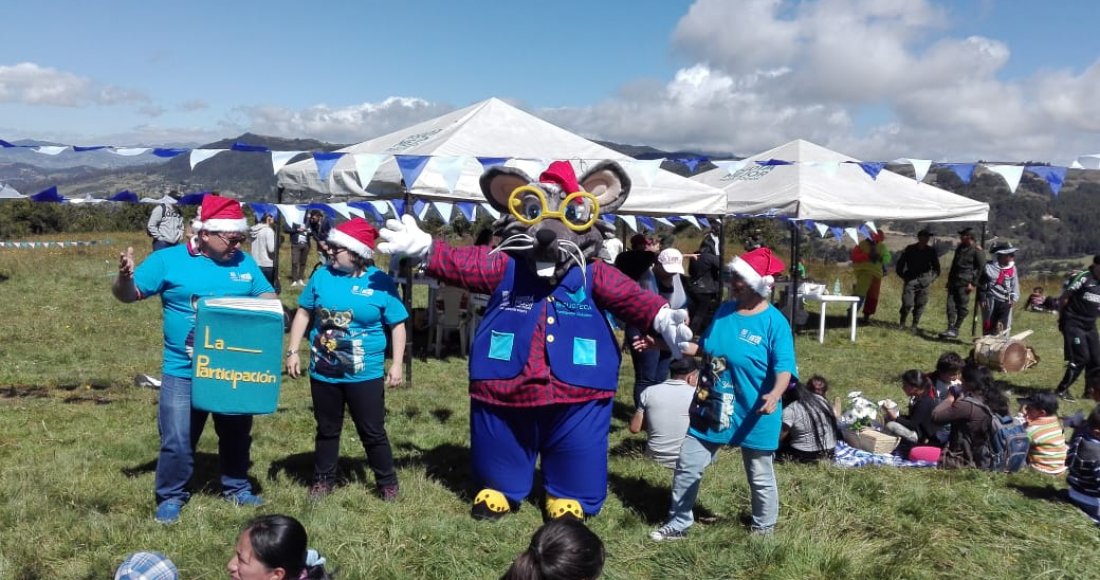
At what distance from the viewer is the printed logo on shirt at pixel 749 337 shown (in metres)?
4.07

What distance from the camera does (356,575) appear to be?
368 cm

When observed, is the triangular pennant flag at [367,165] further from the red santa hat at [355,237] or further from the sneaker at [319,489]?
the sneaker at [319,489]

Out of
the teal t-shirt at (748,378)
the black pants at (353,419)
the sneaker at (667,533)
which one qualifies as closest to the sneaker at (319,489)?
the black pants at (353,419)

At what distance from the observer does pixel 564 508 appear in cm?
440

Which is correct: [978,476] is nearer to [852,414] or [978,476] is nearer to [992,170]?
[852,414]

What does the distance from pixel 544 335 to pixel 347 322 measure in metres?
1.04

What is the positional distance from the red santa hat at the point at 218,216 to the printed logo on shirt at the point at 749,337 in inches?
99.0

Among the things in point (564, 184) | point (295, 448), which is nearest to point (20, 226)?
point (295, 448)

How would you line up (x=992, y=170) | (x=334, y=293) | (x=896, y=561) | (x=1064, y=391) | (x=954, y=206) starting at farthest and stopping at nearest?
1. (x=954, y=206)
2. (x=1064, y=391)
3. (x=992, y=170)
4. (x=334, y=293)
5. (x=896, y=561)

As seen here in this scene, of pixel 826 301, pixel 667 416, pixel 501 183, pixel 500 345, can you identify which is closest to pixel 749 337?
pixel 500 345

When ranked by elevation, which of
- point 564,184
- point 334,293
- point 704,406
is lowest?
point 704,406

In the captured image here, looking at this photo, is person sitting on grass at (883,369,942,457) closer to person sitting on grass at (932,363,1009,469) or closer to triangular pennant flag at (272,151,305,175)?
person sitting on grass at (932,363,1009,469)

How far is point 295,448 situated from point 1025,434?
16.9ft

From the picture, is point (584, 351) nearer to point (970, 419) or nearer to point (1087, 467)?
point (1087, 467)
